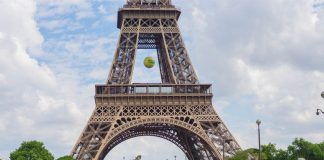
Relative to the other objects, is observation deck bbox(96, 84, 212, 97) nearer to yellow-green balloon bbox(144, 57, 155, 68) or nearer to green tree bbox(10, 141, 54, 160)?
yellow-green balloon bbox(144, 57, 155, 68)

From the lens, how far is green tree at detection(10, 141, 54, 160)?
62.5m

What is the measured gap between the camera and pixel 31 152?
62.7m

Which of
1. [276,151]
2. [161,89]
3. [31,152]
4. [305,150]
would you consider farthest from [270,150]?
[31,152]

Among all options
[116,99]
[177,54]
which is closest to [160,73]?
[177,54]

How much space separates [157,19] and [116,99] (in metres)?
13.7

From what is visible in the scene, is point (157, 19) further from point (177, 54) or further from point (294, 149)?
point (294, 149)

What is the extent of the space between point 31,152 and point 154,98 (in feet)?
55.7

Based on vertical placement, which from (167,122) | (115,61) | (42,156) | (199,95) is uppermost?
(115,61)

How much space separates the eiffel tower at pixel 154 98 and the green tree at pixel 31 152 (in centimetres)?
562

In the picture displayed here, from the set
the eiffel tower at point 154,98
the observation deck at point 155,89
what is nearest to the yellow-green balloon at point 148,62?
the eiffel tower at point 154,98

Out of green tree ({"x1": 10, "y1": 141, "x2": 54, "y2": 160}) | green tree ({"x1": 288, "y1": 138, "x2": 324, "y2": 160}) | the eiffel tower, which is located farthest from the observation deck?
green tree ({"x1": 288, "y1": 138, "x2": 324, "y2": 160})

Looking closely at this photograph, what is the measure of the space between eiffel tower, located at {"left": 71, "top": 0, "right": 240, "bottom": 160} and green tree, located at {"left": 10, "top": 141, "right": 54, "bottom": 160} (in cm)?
562

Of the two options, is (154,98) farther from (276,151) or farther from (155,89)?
(276,151)

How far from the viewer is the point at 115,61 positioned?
67.9m
